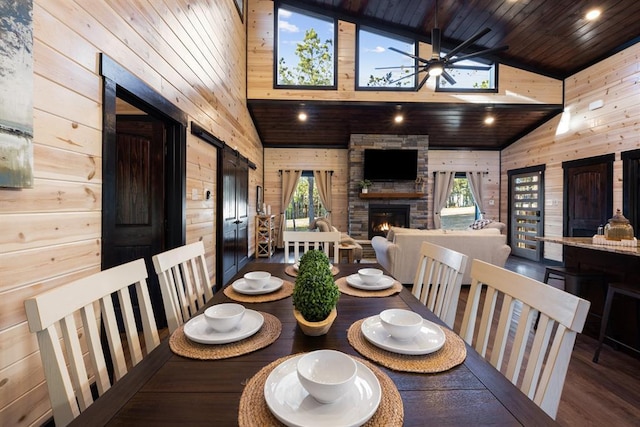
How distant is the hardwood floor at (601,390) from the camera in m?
1.61

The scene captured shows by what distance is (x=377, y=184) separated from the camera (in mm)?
6969

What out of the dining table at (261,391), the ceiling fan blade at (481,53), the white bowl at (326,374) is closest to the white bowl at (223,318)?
the dining table at (261,391)

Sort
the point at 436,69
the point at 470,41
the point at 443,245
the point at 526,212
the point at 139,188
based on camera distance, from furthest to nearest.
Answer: the point at 526,212, the point at 443,245, the point at 436,69, the point at 470,41, the point at 139,188

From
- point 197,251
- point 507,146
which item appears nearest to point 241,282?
point 197,251

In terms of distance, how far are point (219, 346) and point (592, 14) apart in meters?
6.03

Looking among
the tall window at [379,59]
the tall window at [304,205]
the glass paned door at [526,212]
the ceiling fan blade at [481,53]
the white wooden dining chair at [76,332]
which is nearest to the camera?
the white wooden dining chair at [76,332]

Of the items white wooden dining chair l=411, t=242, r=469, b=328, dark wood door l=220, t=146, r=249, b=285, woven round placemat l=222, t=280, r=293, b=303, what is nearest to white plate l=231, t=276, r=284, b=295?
woven round placemat l=222, t=280, r=293, b=303

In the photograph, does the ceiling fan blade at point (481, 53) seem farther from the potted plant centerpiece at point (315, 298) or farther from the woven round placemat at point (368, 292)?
the potted plant centerpiece at point (315, 298)

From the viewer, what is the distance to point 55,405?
2.30ft

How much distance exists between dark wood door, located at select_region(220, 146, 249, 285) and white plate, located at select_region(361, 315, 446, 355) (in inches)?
123

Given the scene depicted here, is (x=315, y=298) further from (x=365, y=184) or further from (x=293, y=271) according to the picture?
(x=365, y=184)

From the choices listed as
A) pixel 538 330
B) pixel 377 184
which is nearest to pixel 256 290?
pixel 538 330

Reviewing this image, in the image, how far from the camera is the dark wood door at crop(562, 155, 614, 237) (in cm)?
471

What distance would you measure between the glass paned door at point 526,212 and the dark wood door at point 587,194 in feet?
2.12
